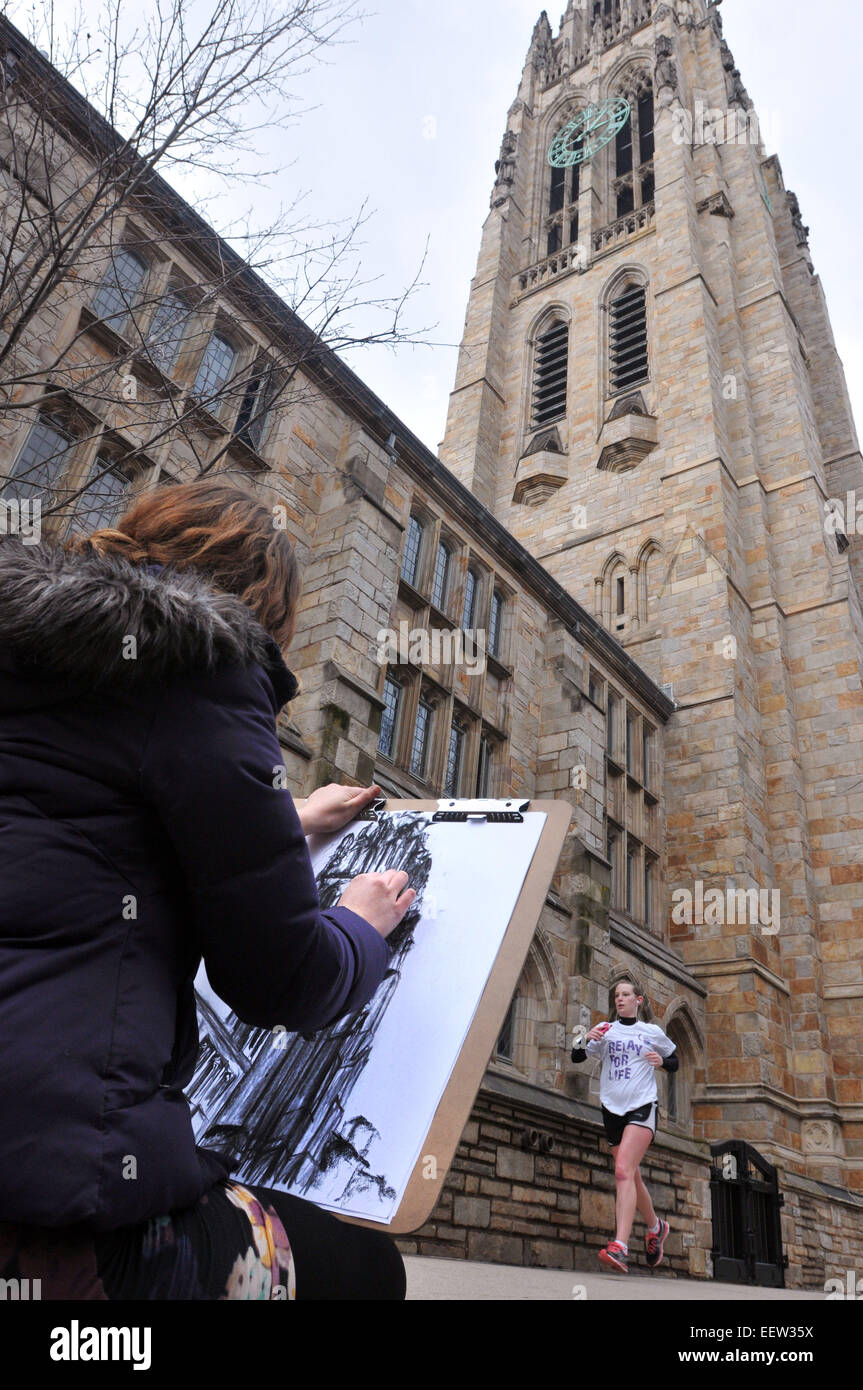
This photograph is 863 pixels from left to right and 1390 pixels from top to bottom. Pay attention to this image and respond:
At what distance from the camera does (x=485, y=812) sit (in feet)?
8.50

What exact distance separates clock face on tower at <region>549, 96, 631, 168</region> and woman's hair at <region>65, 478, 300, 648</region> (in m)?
41.1

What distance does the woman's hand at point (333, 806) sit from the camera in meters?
2.32

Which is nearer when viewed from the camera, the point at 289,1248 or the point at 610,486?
the point at 289,1248

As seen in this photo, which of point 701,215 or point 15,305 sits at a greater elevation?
point 701,215

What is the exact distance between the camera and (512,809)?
2.55 m

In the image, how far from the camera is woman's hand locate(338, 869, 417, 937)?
1.73 meters

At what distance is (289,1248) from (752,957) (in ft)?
57.4

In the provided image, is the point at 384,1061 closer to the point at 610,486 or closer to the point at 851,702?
the point at 851,702

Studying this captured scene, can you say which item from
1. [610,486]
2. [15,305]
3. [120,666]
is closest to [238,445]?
[15,305]

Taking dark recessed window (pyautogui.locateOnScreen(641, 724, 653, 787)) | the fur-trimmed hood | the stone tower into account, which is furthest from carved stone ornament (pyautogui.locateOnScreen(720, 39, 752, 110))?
the fur-trimmed hood

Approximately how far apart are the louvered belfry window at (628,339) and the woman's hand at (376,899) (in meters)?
28.4

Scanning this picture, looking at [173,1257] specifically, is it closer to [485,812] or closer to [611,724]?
[485,812]

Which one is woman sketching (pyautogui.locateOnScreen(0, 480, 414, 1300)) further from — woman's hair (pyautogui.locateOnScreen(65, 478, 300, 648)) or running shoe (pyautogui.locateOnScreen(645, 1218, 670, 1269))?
running shoe (pyautogui.locateOnScreen(645, 1218, 670, 1269))
